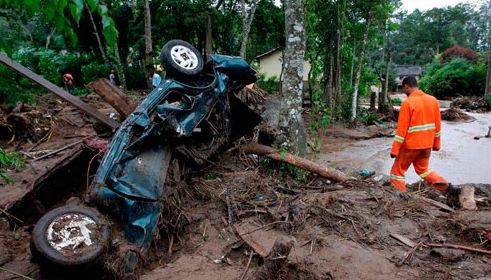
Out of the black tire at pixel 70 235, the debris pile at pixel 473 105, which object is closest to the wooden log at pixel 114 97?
the black tire at pixel 70 235

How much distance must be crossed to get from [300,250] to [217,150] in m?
2.37

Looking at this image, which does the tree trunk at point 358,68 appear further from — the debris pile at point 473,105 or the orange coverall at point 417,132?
the debris pile at point 473,105

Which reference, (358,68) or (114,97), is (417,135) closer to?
(114,97)

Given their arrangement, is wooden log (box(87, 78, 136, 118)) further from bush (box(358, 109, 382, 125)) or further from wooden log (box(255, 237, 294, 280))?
bush (box(358, 109, 382, 125))

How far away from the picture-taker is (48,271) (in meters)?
3.04

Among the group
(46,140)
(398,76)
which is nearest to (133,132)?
(46,140)

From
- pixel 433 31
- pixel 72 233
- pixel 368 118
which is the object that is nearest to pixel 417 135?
pixel 72 233

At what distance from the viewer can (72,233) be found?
313 cm

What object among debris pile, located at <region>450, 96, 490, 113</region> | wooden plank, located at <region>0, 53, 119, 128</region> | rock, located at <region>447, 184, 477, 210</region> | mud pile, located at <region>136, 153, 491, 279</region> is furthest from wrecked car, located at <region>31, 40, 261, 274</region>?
debris pile, located at <region>450, 96, 490, 113</region>

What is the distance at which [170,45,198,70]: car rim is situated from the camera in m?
5.04

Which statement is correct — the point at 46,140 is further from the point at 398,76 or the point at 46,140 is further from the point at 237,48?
the point at 398,76

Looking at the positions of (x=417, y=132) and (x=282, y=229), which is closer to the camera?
(x=282, y=229)

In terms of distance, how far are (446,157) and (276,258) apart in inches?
367

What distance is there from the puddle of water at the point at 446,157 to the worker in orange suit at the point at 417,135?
2.36 m
